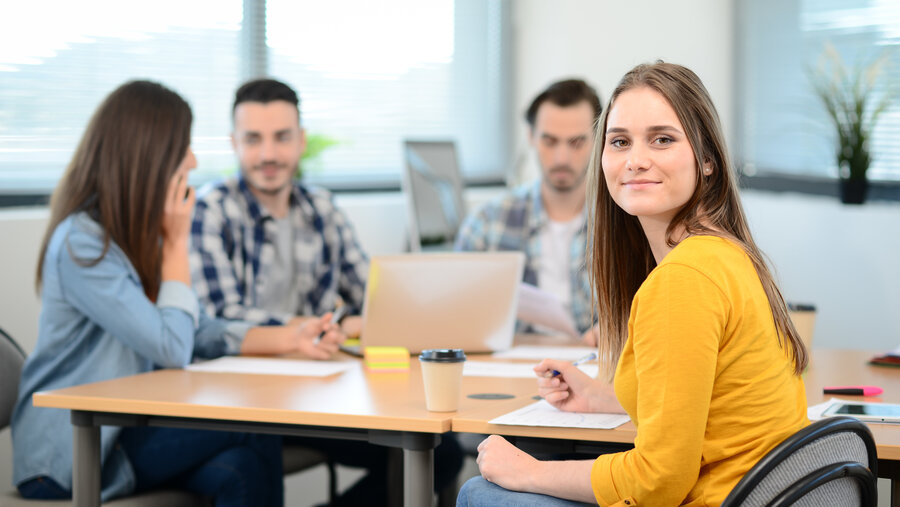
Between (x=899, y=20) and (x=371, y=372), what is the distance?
8.99 feet

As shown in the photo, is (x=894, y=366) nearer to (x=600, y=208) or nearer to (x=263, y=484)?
(x=600, y=208)

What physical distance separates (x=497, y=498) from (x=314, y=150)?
276 cm

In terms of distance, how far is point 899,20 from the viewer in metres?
3.81

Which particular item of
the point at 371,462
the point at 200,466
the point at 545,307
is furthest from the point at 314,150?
the point at 200,466

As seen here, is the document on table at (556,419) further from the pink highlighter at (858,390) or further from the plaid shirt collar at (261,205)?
the plaid shirt collar at (261,205)

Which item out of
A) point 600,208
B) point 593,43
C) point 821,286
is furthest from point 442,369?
point 593,43

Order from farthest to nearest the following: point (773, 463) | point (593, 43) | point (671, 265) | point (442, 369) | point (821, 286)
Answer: point (593, 43) < point (821, 286) < point (442, 369) < point (671, 265) < point (773, 463)

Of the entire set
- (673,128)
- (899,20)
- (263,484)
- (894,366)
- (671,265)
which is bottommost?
(263,484)

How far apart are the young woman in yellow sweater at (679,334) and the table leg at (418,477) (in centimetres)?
16

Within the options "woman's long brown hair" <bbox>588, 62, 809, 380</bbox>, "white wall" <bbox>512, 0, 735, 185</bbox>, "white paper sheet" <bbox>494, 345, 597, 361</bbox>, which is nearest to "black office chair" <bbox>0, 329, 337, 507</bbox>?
"white paper sheet" <bbox>494, 345, 597, 361</bbox>

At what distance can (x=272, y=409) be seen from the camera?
5.77ft

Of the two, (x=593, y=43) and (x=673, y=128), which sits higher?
(x=593, y=43)

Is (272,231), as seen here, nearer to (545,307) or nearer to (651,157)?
(545,307)

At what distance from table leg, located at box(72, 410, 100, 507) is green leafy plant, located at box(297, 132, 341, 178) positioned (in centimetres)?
209
